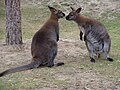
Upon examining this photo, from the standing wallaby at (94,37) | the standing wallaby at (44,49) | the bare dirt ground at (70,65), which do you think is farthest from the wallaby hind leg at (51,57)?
the standing wallaby at (94,37)

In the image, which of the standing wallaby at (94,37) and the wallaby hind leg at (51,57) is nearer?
the wallaby hind leg at (51,57)

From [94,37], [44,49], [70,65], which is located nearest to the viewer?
[44,49]

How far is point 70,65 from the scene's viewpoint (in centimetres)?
720

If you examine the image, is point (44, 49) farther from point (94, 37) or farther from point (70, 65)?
point (94, 37)

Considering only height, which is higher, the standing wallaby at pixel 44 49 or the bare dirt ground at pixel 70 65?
the standing wallaby at pixel 44 49

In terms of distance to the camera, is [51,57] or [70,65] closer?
[51,57]

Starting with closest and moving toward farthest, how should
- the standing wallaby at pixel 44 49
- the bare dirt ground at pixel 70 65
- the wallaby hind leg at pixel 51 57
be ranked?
the bare dirt ground at pixel 70 65, the standing wallaby at pixel 44 49, the wallaby hind leg at pixel 51 57

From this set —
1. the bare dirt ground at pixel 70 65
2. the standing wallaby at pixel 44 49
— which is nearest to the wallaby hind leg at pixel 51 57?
the standing wallaby at pixel 44 49

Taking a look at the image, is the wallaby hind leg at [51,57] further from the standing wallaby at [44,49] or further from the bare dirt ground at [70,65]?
the bare dirt ground at [70,65]

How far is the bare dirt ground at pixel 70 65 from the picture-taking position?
19.3 ft

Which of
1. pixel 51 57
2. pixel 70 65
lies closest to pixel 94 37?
pixel 70 65

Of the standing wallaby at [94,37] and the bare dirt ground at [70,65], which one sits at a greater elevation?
the standing wallaby at [94,37]

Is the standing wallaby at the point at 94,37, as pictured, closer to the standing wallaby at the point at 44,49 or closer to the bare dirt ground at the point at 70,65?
the bare dirt ground at the point at 70,65

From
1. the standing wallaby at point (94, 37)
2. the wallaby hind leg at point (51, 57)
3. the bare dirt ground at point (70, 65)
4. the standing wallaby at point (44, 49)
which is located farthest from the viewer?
the standing wallaby at point (94, 37)
